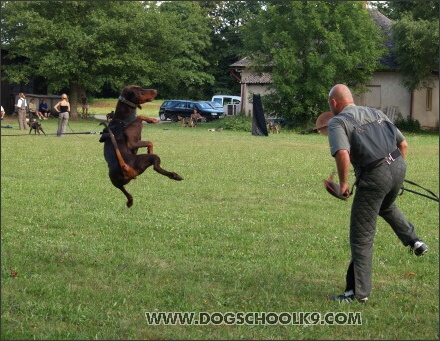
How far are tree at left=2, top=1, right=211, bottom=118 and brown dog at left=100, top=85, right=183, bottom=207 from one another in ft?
2.44

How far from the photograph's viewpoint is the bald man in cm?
724

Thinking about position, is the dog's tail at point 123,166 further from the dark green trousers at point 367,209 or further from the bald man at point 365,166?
the dark green trousers at point 367,209

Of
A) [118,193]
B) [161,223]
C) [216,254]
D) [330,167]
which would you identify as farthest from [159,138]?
[216,254]

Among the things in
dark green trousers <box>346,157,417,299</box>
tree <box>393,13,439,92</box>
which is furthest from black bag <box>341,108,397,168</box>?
tree <box>393,13,439,92</box>

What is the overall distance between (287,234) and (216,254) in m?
1.72

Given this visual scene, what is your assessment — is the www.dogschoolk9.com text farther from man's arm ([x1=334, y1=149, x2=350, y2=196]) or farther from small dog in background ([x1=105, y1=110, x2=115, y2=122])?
small dog in background ([x1=105, y1=110, x2=115, y2=122])

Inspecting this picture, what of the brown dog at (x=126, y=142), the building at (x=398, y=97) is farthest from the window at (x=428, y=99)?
the brown dog at (x=126, y=142)

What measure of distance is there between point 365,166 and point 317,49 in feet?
22.1

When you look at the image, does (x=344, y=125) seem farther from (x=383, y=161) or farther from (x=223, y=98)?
(x=223, y=98)

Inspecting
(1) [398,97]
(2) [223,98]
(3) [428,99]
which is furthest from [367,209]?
(3) [428,99]

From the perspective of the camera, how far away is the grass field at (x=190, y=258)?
673cm

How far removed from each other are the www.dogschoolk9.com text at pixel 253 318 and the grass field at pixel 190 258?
90 millimetres

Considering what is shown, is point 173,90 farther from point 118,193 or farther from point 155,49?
point 118,193

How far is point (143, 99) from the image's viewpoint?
217 inches
